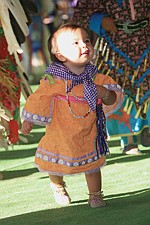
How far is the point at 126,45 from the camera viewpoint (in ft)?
23.0

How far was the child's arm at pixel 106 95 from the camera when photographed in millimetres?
5055

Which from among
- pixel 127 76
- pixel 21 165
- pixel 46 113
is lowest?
pixel 21 165

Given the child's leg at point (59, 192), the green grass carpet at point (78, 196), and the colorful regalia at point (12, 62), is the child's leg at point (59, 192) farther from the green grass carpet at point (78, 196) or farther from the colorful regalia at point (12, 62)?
the colorful regalia at point (12, 62)

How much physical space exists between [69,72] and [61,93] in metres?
0.12

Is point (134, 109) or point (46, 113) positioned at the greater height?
point (46, 113)

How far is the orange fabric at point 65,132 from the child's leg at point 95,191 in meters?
0.05

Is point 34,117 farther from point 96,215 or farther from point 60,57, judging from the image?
point 96,215

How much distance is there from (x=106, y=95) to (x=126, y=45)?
1.98 m

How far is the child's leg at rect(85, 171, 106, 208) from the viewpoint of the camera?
201 inches

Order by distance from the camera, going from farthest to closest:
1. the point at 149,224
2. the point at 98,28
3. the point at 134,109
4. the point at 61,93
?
the point at 134,109 → the point at 98,28 → the point at 61,93 → the point at 149,224

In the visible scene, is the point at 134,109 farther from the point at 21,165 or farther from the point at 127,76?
the point at 21,165

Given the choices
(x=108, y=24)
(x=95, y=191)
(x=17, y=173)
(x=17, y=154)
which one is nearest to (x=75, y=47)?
(x=95, y=191)

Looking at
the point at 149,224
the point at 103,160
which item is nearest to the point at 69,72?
the point at 103,160

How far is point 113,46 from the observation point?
23.1 feet
